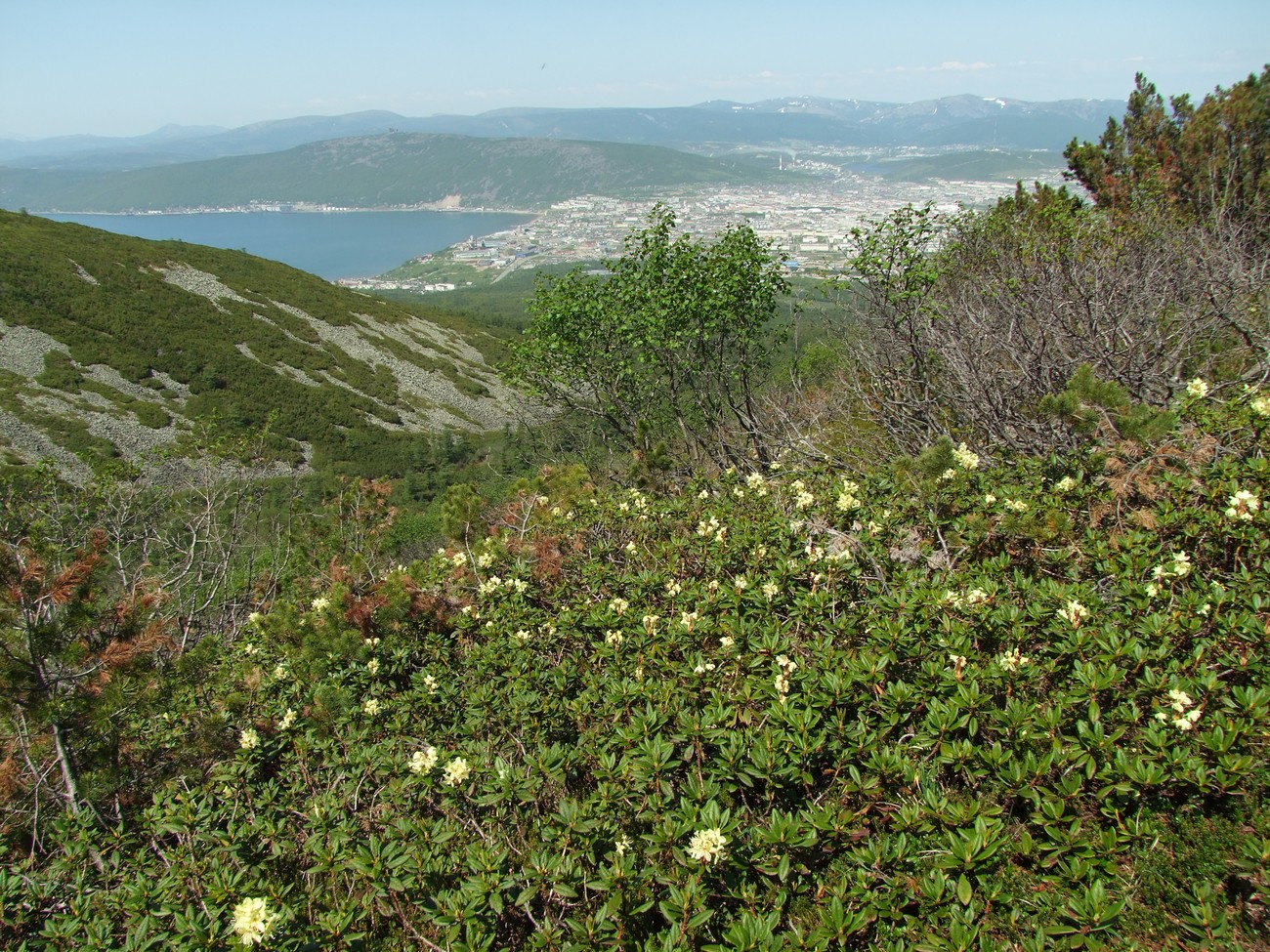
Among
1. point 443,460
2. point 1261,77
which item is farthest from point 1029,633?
point 443,460

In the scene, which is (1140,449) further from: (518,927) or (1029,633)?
(518,927)

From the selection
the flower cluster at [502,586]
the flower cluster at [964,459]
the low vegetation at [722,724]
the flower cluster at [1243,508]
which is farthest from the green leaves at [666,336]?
the flower cluster at [1243,508]

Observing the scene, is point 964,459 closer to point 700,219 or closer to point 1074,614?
point 1074,614

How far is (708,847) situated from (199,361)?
59629 mm

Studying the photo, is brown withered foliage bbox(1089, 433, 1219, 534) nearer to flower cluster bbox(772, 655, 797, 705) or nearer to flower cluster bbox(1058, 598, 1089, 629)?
flower cluster bbox(1058, 598, 1089, 629)

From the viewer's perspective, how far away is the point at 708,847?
2.26 metres

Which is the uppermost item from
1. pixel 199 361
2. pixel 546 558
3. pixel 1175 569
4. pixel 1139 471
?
pixel 1139 471

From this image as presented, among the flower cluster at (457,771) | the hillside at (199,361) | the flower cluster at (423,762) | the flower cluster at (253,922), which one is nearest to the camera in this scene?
the flower cluster at (253,922)

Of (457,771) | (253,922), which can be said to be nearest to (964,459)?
(457,771)

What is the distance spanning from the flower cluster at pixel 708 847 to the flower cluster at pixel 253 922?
4.58ft

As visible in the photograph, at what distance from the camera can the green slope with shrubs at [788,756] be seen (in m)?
2.27

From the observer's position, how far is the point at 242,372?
51.6m

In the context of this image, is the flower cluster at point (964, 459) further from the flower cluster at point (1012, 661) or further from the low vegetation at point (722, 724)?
the flower cluster at point (1012, 661)

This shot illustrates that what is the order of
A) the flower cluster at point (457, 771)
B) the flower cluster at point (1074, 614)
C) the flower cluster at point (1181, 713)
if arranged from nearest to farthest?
1. the flower cluster at point (1181, 713)
2. the flower cluster at point (457, 771)
3. the flower cluster at point (1074, 614)
